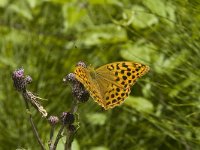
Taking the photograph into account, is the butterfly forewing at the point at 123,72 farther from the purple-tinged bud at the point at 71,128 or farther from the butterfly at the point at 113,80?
the purple-tinged bud at the point at 71,128

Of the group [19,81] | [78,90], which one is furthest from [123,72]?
[19,81]

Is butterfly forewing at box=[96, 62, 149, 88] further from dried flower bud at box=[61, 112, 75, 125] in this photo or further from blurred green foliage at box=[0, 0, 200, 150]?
blurred green foliage at box=[0, 0, 200, 150]

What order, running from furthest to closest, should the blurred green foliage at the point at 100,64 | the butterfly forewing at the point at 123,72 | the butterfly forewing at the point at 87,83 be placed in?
the blurred green foliage at the point at 100,64 → the butterfly forewing at the point at 123,72 → the butterfly forewing at the point at 87,83

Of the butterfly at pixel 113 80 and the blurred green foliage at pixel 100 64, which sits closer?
the butterfly at pixel 113 80

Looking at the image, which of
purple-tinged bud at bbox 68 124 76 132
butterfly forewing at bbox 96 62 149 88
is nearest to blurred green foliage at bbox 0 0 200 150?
butterfly forewing at bbox 96 62 149 88

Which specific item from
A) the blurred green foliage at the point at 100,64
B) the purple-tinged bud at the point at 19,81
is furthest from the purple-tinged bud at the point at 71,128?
the blurred green foliage at the point at 100,64

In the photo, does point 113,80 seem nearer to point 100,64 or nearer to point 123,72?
point 123,72
